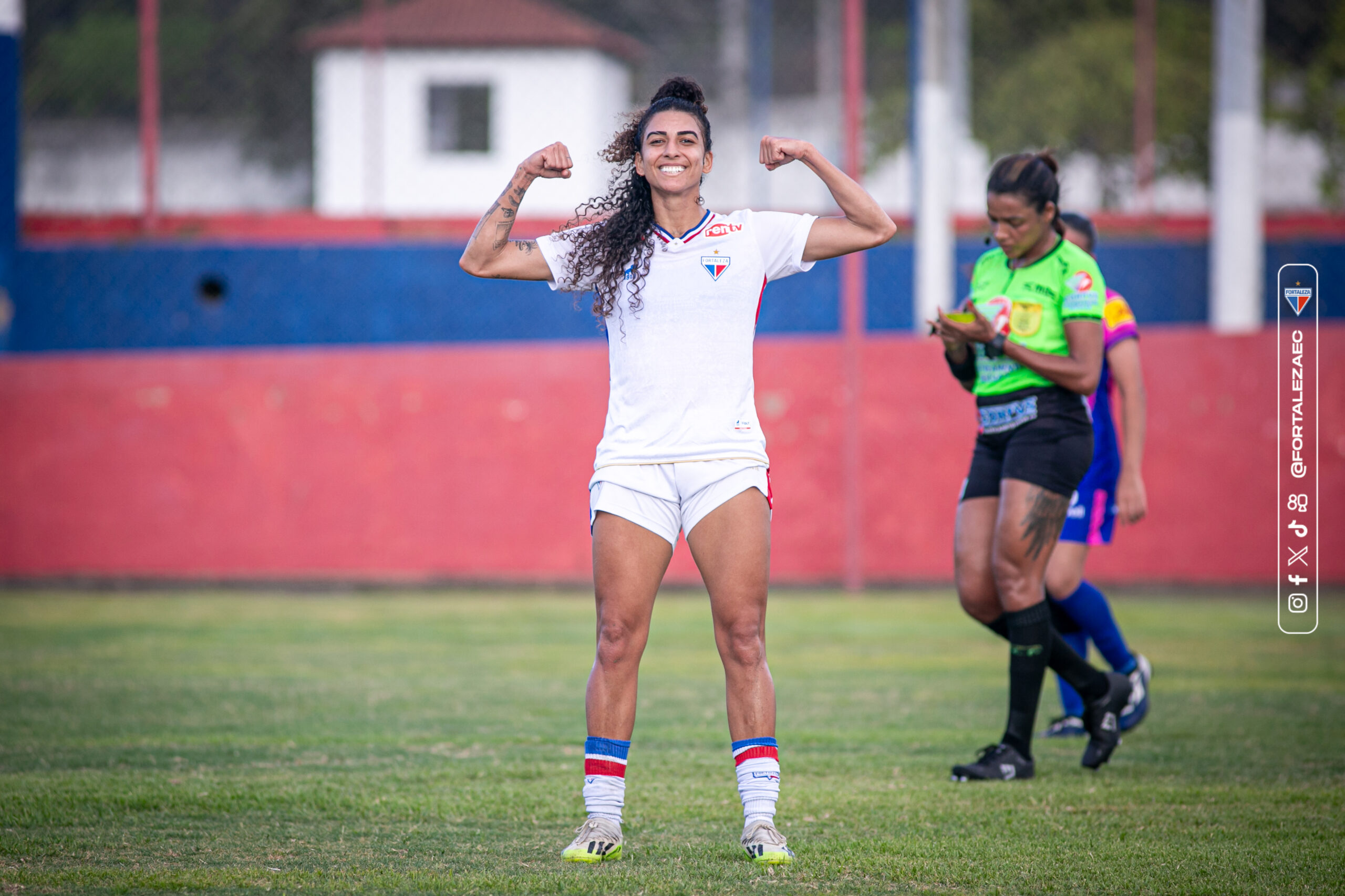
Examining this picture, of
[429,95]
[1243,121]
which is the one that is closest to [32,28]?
[429,95]

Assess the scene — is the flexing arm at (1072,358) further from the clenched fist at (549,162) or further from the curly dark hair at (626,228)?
the clenched fist at (549,162)

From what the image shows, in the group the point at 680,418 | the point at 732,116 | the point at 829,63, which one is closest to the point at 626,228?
the point at 680,418

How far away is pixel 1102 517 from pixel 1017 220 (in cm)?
148

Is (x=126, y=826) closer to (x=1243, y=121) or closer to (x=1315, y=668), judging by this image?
(x=1315, y=668)

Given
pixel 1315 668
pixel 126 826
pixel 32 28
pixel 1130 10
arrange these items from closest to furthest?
pixel 126 826, pixel 1315 668, pixel 32 28, pixel 1130 10

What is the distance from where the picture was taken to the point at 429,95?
16375 mm

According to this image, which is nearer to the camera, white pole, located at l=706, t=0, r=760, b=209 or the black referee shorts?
the black referee shorts

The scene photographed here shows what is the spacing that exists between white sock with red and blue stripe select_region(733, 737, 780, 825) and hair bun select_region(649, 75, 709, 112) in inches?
69.6

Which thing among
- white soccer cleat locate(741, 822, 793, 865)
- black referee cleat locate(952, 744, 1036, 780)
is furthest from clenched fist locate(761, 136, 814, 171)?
black referee cleat locate(952, 744, 1036, 780)

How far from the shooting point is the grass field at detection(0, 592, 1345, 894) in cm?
369

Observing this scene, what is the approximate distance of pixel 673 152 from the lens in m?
3.89

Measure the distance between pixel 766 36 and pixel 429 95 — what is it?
393cm

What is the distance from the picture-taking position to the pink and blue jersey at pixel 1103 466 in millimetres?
5660

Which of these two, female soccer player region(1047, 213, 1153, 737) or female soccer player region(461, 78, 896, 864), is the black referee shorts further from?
female soccer player region(461, 78, 896, 864)
